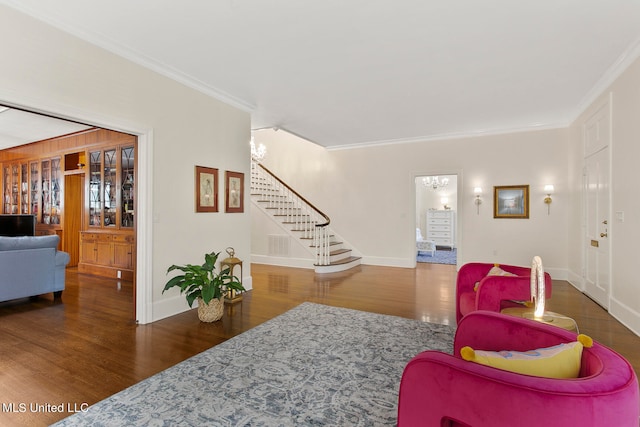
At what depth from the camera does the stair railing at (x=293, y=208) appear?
7305 mm

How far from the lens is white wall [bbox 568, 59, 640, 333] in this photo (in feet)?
11.5

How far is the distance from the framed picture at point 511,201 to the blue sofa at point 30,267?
26.1 feet

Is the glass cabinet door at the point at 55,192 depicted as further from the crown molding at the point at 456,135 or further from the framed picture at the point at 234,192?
the crown molding at the point at 456,135

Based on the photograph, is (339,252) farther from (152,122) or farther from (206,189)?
(152,122)

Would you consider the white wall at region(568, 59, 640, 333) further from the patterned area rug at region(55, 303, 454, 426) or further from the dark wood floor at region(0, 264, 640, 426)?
the patterned area rug at region(55, 303, 454, 426)

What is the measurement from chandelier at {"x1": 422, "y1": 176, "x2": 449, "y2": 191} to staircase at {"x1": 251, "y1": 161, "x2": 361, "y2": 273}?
493 cm

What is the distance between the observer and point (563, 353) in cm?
130

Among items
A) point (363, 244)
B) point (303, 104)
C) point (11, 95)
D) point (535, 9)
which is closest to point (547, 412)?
point (535, 9)

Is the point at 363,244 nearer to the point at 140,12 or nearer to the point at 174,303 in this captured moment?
the point at 174,303

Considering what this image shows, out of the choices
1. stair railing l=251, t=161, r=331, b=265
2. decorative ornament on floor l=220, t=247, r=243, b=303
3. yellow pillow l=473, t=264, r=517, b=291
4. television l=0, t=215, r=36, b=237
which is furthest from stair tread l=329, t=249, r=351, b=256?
television l=0, t=215, r=36, b=237

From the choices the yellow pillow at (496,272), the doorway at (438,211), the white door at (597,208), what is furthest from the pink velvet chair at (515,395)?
the doorway at (438,211)

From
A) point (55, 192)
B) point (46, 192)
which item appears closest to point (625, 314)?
point (55, 192)

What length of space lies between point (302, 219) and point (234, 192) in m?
3.47

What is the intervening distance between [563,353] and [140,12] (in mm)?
3807
